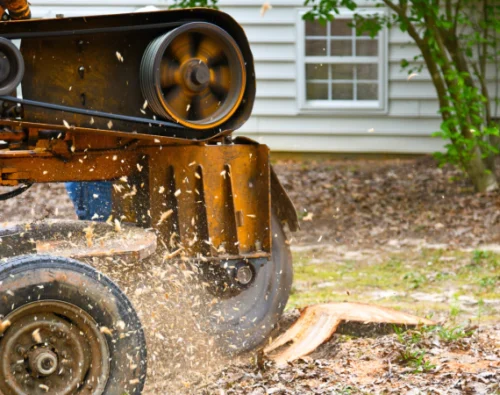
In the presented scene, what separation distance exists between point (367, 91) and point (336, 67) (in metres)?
0.63

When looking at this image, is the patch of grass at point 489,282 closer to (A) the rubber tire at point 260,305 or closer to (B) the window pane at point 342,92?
(A) the rubber tire at point 260,305

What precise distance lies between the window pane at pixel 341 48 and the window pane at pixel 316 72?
29cm

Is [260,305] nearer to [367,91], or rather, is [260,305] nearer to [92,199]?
[92,199]

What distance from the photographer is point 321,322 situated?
6.20 meters

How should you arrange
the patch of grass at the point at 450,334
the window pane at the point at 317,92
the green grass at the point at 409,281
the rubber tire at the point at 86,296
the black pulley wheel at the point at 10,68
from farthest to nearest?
A: the window pane at the point at 317,92, the green grass at the point at 409,281, the patch of grass at the point at 450,334, the black pulley wheel at the point at 10,68, the rubber tire at the point at 86,296

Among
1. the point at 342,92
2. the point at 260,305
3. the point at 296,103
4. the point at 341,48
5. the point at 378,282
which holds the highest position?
the point at 341,48

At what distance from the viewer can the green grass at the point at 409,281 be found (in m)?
7.56

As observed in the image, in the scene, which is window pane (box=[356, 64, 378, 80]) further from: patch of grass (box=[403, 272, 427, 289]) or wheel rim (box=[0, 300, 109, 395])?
wheel rim (box=[0, 300, 109, 395])

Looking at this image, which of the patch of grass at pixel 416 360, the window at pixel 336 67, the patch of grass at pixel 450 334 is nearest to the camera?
the patch of grass at pixel 416 360

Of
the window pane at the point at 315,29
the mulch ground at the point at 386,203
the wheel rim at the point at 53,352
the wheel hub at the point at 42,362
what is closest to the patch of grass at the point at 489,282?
the mulch ground at the point at 386,203

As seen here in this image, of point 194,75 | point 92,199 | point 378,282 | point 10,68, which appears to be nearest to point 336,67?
point 378,282

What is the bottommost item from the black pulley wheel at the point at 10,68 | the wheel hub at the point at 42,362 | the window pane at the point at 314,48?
the wheel hub at the point at 42,362

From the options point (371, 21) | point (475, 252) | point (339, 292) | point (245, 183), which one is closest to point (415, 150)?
point (371, 21)

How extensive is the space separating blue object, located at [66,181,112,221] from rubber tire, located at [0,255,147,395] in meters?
1.59
